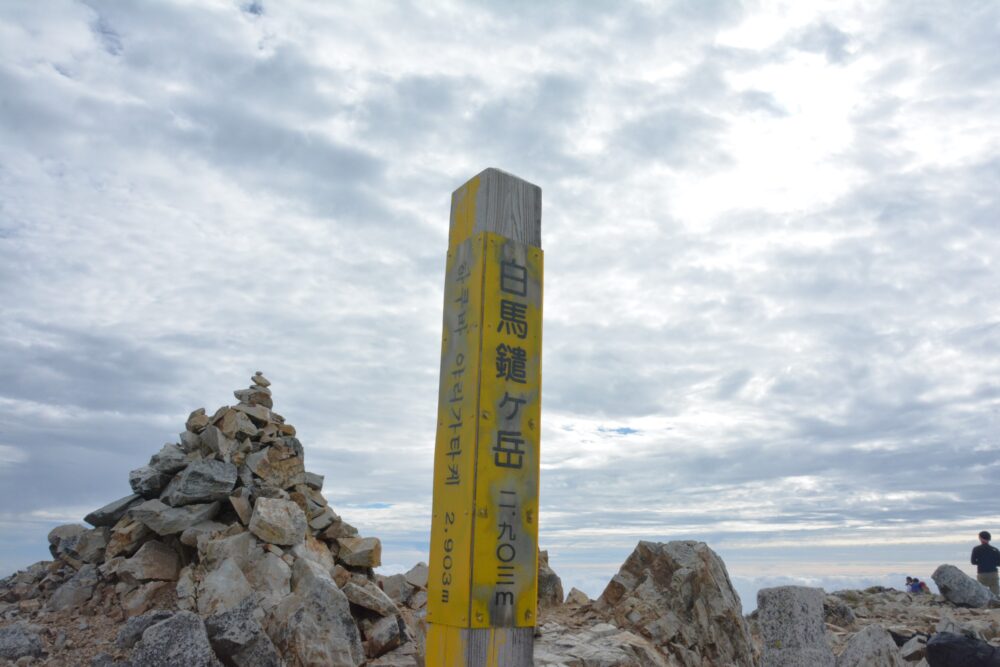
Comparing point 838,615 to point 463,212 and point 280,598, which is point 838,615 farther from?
point 463,212

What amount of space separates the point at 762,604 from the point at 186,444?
406 inches

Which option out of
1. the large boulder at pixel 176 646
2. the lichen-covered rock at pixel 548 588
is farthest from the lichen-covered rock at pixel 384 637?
the lichen-covered rock at pixel 548 588

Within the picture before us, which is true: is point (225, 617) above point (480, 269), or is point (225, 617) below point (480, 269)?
below

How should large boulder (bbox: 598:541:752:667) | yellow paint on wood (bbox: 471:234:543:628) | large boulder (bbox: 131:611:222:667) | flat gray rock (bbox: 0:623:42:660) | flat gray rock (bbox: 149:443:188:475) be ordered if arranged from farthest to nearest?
flat gray rock (bbox: 149:443:188:475) → large boulder (bbox: 598:541:752:667) → flat gray rock (bbox: 0:623:42:660) → large boulder (bbox: 131:611:222:667) → yellow paint on wood (bbox: 471:234:543:628)

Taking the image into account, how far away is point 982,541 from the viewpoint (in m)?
18.6

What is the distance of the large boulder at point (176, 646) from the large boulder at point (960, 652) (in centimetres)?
890

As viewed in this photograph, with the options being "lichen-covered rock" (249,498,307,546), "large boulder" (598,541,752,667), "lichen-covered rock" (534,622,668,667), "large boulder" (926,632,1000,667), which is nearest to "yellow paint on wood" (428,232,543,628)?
"lichen-covered rock" (534,622,668,667)

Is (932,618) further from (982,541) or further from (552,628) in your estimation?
(552,628)

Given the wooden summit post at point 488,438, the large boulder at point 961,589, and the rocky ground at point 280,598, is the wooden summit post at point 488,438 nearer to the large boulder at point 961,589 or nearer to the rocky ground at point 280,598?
the rocky ground at point 280,598

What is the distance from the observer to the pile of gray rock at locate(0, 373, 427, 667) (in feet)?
28.5

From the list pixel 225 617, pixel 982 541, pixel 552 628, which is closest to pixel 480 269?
pixel 225 617

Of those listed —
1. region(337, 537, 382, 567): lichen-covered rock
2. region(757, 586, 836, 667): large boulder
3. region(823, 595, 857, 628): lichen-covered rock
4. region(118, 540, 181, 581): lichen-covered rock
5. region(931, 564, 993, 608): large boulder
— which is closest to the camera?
region(757, 586, 836, 667): large boulder

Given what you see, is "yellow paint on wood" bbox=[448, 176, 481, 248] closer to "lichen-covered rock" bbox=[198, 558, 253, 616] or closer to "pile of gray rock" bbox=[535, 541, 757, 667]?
"pile of gray rock" bbox=[535, 541, 757, 667]

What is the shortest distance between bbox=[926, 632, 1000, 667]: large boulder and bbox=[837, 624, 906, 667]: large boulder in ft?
1.61
